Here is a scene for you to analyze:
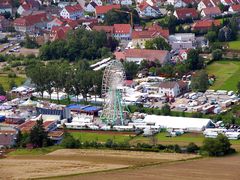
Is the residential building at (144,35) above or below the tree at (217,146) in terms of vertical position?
above

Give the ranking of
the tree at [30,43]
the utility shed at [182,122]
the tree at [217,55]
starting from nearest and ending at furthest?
the utility shed at [182,122] < the tree at [217,55] < the tree at [30,43]

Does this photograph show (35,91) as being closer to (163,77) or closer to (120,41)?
(163,77)

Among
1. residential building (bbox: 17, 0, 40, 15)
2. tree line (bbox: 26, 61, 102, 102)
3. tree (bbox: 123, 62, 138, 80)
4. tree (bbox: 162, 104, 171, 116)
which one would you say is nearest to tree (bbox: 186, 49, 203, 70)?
tree (bbox: 123, 62, 138, 80)

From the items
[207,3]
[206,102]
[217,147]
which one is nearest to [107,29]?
[207,3]

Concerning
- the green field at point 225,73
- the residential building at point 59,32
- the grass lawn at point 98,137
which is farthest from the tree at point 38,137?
the residential building at point 59,32

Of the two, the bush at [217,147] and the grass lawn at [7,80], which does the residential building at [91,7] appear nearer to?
the grass lawn at [7,80]

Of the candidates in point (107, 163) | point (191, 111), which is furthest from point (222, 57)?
point (107, 163)
